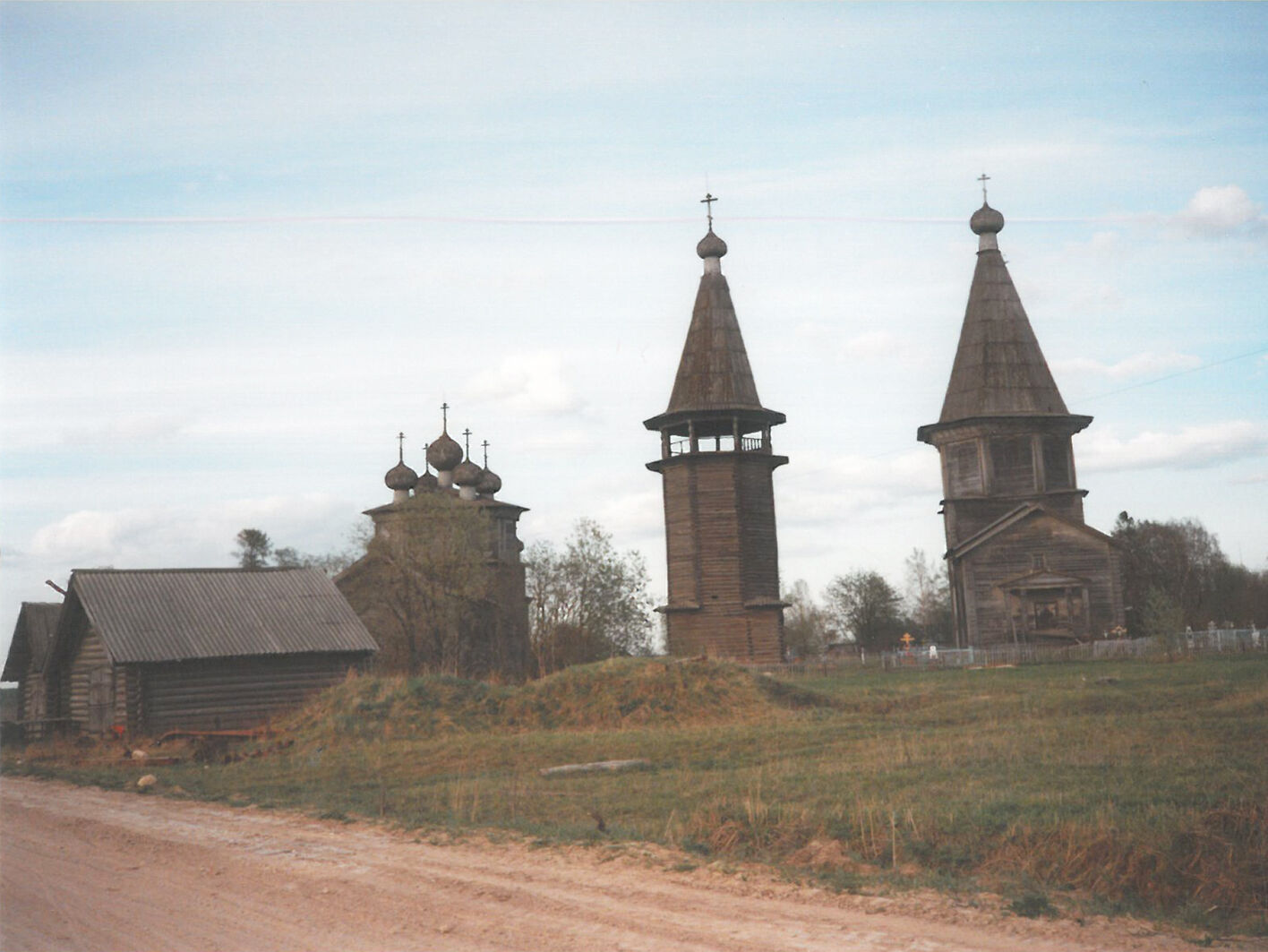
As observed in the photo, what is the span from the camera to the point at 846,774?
15.2 m

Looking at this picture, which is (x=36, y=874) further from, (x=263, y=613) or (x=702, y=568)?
(x=702, y=568)

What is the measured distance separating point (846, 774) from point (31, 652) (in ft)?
97.7

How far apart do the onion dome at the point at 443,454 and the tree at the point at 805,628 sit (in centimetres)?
3018

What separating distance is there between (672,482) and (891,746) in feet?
98.5

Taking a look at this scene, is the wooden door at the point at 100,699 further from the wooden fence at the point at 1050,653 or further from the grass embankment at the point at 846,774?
the wooden fence at the point at 1050,653

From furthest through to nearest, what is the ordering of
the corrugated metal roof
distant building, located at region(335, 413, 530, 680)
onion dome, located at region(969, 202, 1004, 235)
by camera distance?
onion dome, located at region(969, 202, 1004, 235), distant building, located at region(335, 413, 530, 680), the corrugated metal roof

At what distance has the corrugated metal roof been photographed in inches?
1063

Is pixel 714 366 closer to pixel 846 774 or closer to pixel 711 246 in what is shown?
pixel 711 246

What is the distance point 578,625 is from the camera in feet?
165

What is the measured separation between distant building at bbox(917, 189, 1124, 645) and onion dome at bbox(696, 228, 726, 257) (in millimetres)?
11514

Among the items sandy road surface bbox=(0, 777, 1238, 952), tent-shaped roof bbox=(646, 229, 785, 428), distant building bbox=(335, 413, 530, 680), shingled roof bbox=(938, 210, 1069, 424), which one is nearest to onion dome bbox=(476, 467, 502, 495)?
distant building bbox=(335, 413, 530, 680)

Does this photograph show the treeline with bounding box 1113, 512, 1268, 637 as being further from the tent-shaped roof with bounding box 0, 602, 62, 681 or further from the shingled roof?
the tent-shaped roof with bounding box 0, 602, 62, 681

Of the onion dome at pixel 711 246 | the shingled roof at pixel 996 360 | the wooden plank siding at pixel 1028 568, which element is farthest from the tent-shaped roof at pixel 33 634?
the shingled roof at pixel 996 360

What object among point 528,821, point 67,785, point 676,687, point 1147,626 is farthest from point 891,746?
point 1147,626
